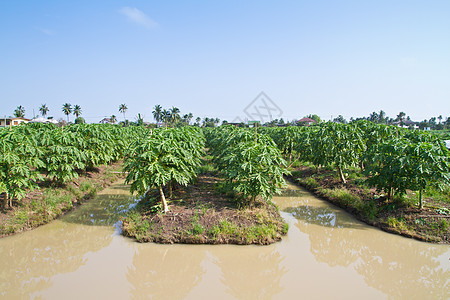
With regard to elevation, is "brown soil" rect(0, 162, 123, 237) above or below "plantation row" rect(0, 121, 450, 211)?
below

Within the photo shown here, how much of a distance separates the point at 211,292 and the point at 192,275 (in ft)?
2.66

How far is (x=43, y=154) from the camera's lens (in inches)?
396

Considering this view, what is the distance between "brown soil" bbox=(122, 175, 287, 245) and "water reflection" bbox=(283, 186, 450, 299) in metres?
1.44

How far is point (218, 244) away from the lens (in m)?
7.77

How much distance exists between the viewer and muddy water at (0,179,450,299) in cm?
592

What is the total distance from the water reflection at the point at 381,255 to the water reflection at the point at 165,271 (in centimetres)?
345

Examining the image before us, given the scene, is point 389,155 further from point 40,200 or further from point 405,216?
point 40,200

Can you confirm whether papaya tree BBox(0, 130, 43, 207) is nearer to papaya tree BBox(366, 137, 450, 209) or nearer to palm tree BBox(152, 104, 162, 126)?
papaya tree BBox(366, 137, 450, 209)

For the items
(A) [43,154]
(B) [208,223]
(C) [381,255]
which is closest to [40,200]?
(A) [43,154]

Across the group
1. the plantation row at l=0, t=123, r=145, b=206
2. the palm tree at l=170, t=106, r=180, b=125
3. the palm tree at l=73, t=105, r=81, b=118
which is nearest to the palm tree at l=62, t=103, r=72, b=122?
→ the palm tree at l=73, t=105, r=81, b=118

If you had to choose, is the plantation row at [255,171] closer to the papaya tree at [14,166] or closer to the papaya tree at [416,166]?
the papaya tree at [416,166]

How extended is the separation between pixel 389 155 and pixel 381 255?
11.6 ft

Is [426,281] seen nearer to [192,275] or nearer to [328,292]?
[328,292]

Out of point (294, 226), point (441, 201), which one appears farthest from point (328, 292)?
point (441, 201)
